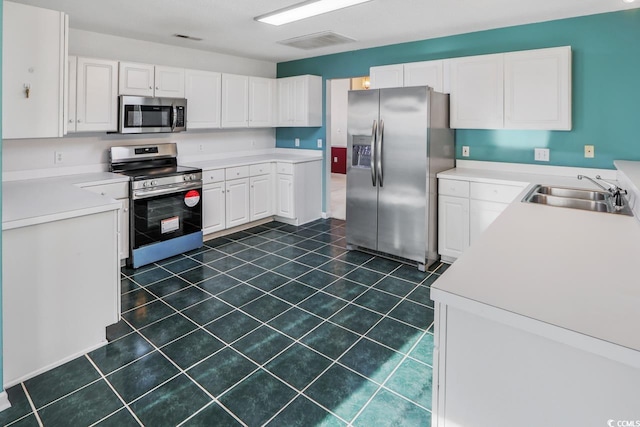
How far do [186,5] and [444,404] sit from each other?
341 cm

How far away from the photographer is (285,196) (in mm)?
5430

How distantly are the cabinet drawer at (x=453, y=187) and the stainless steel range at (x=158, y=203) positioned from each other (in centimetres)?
262

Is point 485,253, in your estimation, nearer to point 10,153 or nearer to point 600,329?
point 600,329

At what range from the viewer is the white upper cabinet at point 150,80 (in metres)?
3.89

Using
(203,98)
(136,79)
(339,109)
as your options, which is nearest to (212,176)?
(203,98)

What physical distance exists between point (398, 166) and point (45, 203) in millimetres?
2950

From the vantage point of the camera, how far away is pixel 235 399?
203 centimetres

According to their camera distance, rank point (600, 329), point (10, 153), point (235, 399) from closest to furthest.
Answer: point (600, 329) → point (235, 399) → point (10, 153)

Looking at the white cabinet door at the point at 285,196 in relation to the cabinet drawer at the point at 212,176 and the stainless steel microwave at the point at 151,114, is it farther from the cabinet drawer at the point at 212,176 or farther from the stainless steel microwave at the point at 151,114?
the stainless steel microwave at the point at 151,114

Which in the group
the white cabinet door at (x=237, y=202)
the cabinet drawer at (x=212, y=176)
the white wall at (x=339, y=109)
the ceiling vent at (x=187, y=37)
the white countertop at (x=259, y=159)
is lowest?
the white cabinet door at (x=237, y=202)

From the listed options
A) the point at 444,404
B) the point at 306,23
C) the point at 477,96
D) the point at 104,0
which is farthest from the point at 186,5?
the point at 444,404

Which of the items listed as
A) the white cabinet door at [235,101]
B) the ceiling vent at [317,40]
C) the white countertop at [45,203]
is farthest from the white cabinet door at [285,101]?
the white countertop at [45,203]

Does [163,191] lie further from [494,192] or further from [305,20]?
[494,192]

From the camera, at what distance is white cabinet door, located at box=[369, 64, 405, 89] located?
4.30 metres
